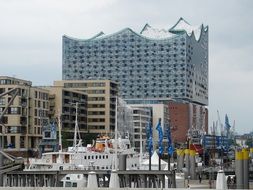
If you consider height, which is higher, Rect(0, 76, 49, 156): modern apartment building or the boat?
Rect(0, 76, 49, 156): modern apartment building

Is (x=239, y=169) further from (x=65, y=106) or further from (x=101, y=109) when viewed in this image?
(x=101, y=109)

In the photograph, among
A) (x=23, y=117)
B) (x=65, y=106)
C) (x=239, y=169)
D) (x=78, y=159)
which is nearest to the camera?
(x=239, y=169)

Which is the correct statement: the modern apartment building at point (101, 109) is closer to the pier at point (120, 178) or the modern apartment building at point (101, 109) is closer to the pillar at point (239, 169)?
the pillar at point (239, 169)

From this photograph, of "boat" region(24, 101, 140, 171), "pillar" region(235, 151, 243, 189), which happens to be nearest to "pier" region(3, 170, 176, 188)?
"pillar" region(235, 151, 243, 189)

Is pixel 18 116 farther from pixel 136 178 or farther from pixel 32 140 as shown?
pixel 136 178

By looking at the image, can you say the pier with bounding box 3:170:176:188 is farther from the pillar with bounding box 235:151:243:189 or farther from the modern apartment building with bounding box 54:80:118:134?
the modern apartment building with bounding box 54:80:118:134

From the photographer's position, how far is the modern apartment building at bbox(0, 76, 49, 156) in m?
144

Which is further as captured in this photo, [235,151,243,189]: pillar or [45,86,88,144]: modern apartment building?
[45,86,88,144]: modern apartment building

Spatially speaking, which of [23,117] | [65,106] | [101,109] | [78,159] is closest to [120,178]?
[78,159]

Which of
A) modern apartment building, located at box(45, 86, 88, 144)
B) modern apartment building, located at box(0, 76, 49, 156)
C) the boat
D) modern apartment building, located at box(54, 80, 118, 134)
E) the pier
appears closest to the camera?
the pier

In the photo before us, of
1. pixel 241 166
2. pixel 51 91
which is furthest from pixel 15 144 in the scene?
pixel 241 166

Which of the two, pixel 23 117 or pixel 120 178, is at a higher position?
pixel 23 117

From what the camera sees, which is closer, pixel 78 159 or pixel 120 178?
pixel 120 178

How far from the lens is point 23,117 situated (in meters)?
148
